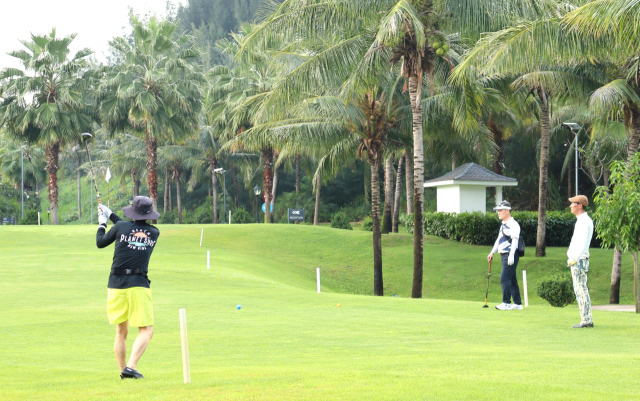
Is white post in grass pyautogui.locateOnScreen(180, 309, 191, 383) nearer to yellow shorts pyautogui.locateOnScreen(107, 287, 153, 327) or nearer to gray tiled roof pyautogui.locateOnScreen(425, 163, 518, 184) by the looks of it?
yellow shorts pyautogui.locateOnScreen(107, 287, 153, 327)

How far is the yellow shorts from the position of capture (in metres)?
6.86

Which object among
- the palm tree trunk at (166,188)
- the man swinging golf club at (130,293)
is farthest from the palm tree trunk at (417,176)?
the palm tree trunk at (166,188)

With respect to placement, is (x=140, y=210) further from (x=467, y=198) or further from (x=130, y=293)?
(x=467, y=198)

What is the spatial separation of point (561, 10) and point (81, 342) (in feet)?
49.6

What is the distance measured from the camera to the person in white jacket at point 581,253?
10.6 m

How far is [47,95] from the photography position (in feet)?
133

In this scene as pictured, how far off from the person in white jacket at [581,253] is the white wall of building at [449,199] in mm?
22597

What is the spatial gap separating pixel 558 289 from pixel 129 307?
1177 centimetres

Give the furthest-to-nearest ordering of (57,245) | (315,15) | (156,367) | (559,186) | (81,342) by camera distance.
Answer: (559,186), (57,245), (315,15), (81,342), (156,367)

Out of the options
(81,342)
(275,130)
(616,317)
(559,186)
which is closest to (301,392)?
(81,342)

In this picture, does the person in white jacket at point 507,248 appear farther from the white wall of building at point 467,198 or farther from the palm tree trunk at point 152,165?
the palm tree trunk at point 152,165

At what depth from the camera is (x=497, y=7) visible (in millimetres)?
18969

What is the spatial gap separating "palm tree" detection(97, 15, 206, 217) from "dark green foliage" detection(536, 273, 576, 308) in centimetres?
2936

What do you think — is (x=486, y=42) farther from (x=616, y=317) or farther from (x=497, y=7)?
(x=616, y=317)
